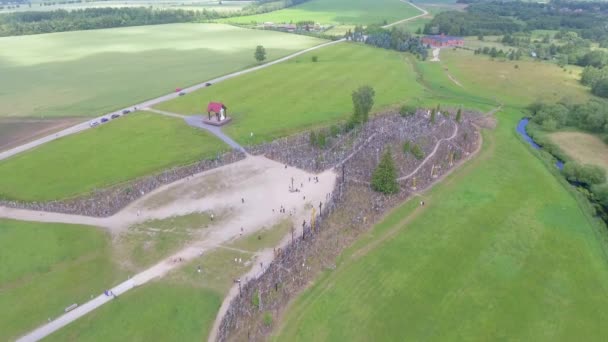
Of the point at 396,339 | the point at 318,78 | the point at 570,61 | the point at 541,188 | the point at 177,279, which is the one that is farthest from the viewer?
the point at 570,61

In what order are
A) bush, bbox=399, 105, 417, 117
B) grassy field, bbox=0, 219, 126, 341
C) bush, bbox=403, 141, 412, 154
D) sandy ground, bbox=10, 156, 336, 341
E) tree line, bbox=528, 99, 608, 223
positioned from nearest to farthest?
grassy field, bbox=0, 219, 126, 341, sandy ground, bbox=10, 156, 336, 341, tree line, bbox=528, 99, 608, 223, bush, bbox=403, 141, 412, 154, bush, bbox=399, 105, 417, 117

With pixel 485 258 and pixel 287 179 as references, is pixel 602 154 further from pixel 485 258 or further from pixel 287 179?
pixel 287 179

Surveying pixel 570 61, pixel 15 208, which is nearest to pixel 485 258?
pixel 15 208

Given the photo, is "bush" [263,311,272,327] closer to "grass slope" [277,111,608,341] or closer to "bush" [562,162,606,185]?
"grass slope" [277,111,608,341]

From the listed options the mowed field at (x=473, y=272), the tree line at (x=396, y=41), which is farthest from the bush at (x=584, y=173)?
the tree line at (x=396, y=41)

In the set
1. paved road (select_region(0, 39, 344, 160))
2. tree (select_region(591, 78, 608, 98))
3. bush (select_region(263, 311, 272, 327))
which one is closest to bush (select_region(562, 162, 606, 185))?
tree (select_region(591, 78, 608, 98))

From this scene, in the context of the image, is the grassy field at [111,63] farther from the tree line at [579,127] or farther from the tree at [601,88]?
the tree at [601,88]
